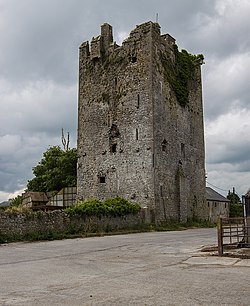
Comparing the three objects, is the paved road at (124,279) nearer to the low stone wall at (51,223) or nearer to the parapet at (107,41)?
the low stone wall at (51,223)

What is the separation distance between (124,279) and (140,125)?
26408mm

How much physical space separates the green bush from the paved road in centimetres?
1128

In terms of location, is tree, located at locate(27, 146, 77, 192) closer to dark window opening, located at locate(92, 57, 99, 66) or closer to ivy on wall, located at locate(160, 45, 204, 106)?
dark window opening, located at locate(92, 57, 99, 66)

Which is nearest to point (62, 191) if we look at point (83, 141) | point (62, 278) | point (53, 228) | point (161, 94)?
point (83, 141)

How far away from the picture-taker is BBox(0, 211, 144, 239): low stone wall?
72.6 ft

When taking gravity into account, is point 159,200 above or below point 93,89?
below

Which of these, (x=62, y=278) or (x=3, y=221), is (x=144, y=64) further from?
(x=62, y=278)

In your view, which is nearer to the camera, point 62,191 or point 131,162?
point 131,162

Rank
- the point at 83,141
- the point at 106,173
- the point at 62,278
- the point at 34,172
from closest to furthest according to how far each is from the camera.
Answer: the point at 62,278, the point at 106,173, the point at 83,141, the point at 34,172

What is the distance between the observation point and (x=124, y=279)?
9.56 metres

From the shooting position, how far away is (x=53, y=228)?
24422 mm

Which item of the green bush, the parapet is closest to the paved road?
the green bush

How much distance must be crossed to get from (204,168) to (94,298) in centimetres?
3732

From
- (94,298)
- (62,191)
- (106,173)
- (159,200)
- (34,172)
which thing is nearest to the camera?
(94,298)
